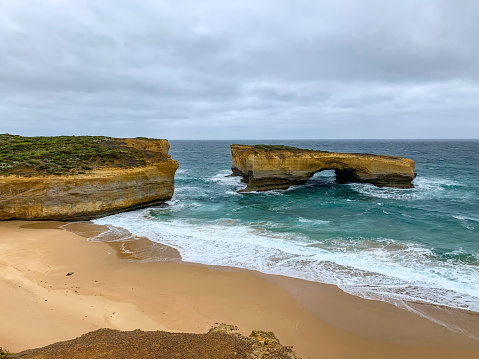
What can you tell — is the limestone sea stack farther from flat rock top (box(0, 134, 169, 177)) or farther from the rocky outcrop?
the rocky outcrop

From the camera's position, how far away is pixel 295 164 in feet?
99.6

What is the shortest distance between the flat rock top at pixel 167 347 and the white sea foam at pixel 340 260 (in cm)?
614

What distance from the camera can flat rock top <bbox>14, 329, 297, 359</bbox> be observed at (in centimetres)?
552

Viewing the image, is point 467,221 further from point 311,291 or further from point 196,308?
point 196,308

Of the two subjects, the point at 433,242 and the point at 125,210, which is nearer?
Result: the point at 433,242

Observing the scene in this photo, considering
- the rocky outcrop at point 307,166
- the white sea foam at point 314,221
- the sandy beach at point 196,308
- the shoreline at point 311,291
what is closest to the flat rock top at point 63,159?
the shoreline at point 311,291

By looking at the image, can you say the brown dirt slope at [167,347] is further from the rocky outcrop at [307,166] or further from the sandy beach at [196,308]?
the rocky outcrop at [307,166]

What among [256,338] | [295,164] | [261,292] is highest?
[295,164]

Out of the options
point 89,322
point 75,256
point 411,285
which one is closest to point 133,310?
point 89,322

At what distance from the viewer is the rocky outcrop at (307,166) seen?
29609 millimetres

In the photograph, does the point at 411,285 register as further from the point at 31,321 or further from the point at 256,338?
the point at 31,321

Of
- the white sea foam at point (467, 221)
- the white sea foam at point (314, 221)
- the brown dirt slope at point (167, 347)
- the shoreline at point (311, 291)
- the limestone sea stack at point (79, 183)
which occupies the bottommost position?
the shoreline at point (311, 291)

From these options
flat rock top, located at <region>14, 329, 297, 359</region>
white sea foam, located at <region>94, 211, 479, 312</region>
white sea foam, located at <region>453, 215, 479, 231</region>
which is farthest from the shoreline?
white sea foam, located at <region>453, 215, 479, 231</region>

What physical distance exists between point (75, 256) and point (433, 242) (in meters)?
18.3
